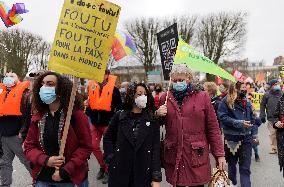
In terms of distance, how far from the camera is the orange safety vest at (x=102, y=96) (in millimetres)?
7352

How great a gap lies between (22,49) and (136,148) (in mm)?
49737

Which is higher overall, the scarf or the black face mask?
the scarf

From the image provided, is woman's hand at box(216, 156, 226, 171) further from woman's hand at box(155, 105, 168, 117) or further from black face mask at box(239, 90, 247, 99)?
black face mask at box(239, 90, 247, 99)

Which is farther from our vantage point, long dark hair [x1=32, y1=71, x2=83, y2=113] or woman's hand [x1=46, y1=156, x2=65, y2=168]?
long dark hair [x1=32, y1=71, x2=83, y2=113]

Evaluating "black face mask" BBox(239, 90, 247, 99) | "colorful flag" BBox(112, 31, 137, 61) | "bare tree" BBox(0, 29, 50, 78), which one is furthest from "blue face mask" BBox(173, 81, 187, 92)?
"bare tree" BBox(0, 29, 50, 78)

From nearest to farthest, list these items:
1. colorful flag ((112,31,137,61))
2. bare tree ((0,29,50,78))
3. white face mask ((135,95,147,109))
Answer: white face mask ((135,95,147,109)), colorful flag ((112,31,137,61)), bare tree ((0,29,50,78))

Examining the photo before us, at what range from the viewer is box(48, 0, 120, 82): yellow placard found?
3.71 m

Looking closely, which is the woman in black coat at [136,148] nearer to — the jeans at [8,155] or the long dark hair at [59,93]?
the long dark hair at [59,93]

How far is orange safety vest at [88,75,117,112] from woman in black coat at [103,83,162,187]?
308cm

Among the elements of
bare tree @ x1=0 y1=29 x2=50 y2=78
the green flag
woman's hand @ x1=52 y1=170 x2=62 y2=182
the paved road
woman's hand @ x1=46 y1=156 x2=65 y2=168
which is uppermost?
bare tree @ x1=0 y1=29 x2=50 y2=78

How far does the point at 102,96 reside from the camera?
737cm

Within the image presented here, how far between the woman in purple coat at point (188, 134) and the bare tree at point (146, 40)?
46.6 meters

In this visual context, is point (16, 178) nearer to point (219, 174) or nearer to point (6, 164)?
point (6, 164)

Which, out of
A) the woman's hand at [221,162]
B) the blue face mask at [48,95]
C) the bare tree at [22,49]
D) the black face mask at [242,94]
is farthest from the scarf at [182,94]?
the bare tree at [22,49]
